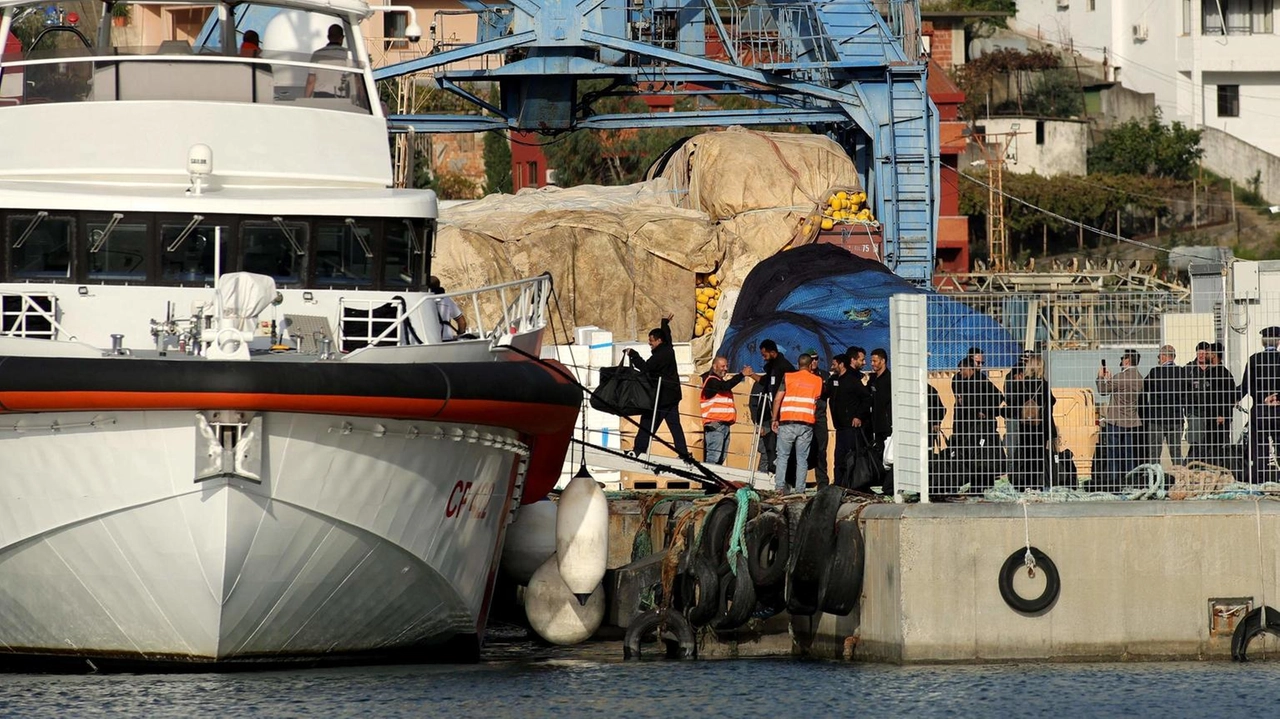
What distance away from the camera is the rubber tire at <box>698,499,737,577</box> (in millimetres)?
14359

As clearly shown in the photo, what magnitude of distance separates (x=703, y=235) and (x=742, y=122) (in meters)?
2.35

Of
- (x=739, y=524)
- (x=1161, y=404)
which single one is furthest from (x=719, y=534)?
(x=1161, y=404)

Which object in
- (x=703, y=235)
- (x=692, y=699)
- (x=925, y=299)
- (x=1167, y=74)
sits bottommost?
(x=692, y=699)

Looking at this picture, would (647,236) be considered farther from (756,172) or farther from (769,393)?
(769,393)

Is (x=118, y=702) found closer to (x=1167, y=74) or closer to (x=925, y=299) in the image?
(x=925, y=299)

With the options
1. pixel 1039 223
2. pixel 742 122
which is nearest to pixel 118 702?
pixel 742 122

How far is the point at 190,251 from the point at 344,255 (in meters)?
1.05

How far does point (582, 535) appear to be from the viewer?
14602 mm

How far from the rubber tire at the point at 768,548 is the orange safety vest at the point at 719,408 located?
3.48 m

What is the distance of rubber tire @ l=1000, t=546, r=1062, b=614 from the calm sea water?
0.40 meters

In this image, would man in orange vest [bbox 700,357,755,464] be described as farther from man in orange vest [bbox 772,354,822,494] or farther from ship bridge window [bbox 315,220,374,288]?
ship bridge window [bbox 315,220,374,288]

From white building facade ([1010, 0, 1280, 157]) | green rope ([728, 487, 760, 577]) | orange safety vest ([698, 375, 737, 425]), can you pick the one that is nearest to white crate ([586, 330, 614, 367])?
orange safety vest ([698, 375, 737, 425])

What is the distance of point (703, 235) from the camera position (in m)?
28.2

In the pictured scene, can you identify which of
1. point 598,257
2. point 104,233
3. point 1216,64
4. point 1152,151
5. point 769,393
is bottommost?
point 769,393
